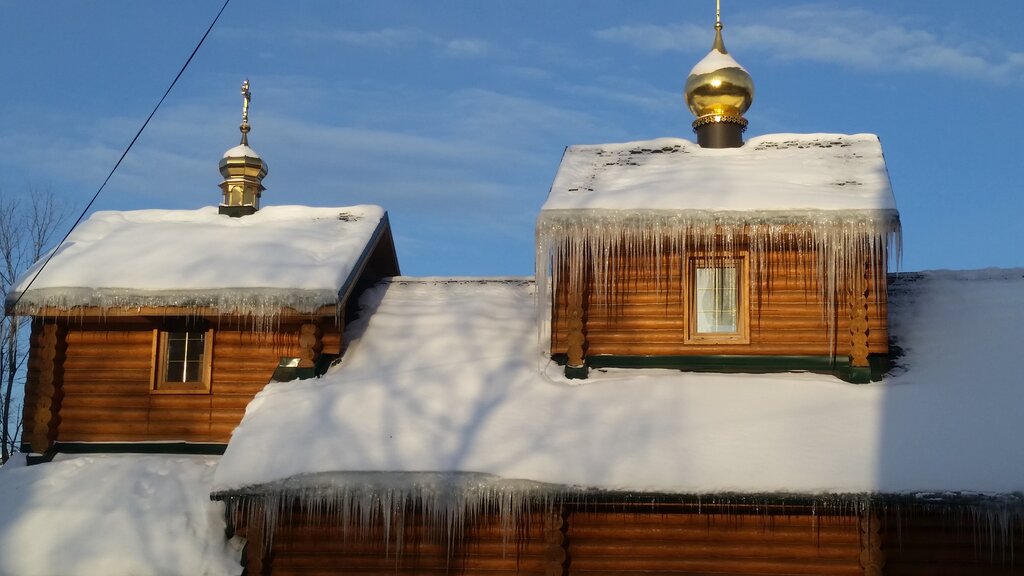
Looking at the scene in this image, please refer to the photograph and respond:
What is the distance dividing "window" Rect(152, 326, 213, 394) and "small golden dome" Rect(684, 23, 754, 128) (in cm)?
725

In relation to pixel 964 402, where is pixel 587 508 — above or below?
below

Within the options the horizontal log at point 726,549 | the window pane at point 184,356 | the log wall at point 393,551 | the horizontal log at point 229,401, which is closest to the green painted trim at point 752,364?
the horizontal log at point 726,549

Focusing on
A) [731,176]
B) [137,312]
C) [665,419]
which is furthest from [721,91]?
[137,312]

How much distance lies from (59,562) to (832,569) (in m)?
7.61

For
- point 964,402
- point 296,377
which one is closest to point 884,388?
point 964,402

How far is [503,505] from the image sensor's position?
11289 mm

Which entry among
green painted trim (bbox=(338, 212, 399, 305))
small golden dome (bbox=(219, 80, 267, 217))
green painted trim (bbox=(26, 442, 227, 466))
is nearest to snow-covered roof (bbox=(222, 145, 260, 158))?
small golden dome (bbox=(219, 80, 267, 217))

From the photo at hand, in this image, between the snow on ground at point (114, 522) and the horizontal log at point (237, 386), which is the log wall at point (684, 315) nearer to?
the horizontal log at point (237, 386)

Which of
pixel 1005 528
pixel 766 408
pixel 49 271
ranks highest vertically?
pixel 49 271

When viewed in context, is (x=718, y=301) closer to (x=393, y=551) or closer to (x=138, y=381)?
(x=393, y=551)

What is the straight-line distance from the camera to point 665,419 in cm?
→ 1190

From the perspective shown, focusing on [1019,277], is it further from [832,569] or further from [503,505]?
[503,505]

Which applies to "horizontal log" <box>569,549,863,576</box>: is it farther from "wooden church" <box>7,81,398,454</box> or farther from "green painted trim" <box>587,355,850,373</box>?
"wooden church" <box>7,81,398,454</box>

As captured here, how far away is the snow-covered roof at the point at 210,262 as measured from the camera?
13.7m
